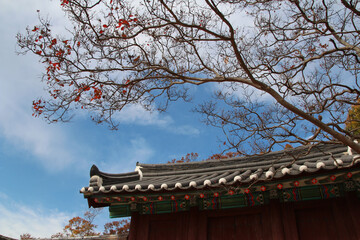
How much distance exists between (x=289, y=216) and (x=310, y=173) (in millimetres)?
1299

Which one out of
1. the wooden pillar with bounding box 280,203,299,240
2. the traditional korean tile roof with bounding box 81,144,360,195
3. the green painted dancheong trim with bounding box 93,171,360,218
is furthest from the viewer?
the wooden pillar with bounding box 280,203,299,240

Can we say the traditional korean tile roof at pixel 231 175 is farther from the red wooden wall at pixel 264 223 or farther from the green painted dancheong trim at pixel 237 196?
the red wooden wall at pixel 264 223

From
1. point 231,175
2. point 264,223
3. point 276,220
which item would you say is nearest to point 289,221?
point 276,220

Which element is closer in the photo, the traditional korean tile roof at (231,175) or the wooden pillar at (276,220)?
the traditional korean tile roof at (231,175)

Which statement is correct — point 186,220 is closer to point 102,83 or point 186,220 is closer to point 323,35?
point 102,83

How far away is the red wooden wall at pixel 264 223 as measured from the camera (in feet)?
19.0

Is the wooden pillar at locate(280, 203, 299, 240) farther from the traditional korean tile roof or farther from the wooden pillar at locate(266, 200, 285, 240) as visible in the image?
the traditional korean tile roof

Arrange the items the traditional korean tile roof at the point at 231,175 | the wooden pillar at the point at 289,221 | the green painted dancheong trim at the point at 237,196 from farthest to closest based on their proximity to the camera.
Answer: the wooden pillar at the point at 289,221
the green painted dancheong trim at the point at 237,196
the traditional korean tile roof at the point at 231,175

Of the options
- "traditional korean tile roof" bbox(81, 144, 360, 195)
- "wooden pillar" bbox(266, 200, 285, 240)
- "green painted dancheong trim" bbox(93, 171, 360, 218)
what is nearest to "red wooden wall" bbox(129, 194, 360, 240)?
"wooden pillar" bbox(266, 200, 285, 240)

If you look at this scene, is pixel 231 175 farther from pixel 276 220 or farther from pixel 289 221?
pixel 289 221

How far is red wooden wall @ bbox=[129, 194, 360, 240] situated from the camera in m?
5.78

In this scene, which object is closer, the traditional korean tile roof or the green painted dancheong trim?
the traditional korean tile roof

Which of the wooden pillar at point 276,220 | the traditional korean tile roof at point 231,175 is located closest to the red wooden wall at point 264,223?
the wooden pillar at point 276,220

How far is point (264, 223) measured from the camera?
6.25 meters
